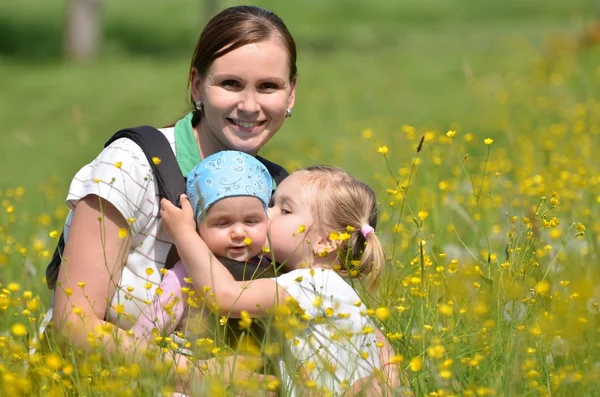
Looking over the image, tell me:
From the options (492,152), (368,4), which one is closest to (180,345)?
(492,152)

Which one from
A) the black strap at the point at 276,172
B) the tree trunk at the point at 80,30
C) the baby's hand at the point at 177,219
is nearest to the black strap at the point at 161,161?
the baby's hand at the point at 177,219

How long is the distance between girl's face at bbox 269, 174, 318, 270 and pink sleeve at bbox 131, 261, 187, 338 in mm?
372

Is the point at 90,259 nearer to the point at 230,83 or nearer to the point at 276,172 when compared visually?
the point at 230,83

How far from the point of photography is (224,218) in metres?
3.78

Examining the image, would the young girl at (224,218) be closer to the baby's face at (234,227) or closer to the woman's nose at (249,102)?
the baby's face at (234,227)

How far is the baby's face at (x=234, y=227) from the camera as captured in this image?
3740 millimetres

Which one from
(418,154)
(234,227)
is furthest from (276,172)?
(418,154)

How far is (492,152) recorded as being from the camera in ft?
30.9

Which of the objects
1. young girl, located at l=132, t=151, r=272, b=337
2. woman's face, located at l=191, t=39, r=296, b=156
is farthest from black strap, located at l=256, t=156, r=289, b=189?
young girl, located at l=132, t=151, r=272, b=337

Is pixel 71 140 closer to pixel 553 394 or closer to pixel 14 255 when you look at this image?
pixel 14 255

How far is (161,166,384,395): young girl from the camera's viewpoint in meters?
3.57

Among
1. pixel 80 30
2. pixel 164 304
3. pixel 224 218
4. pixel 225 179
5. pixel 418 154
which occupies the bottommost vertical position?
pixel 164 304

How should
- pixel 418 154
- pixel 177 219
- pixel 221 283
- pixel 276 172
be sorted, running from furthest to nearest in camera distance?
1. pixel 418 154
2. pixel 276 172
3. pixel 177 219
4. pixel 221 283

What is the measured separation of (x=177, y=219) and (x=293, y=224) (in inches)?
17.7
